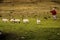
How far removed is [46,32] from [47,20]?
3.69 meters

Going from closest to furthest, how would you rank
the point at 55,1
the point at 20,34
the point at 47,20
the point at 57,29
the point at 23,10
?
1. the point at 20,34
2. the point at 57,29
3. the point at 47,20
4. the point at 23,10
5. the point at 55,1

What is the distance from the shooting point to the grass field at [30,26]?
1462 cm

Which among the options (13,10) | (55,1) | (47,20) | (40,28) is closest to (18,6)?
(13,10)

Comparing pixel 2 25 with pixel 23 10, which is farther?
pixel 23 10

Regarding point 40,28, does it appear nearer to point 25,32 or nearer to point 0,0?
point 25,32

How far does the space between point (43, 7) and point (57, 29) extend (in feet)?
26.5

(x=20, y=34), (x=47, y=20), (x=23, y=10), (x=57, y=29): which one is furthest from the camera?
(x=23, y=10)

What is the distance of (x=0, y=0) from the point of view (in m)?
26.2

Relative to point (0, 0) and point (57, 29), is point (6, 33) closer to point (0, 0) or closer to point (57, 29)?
point (57, 29)

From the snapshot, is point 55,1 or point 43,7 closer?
point 43,7

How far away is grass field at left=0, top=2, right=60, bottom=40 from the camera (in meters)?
14.6

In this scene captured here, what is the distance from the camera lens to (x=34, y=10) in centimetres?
2311

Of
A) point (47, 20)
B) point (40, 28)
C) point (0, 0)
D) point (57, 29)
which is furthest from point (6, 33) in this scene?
point (0, 0)

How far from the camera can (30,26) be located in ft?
54.9
